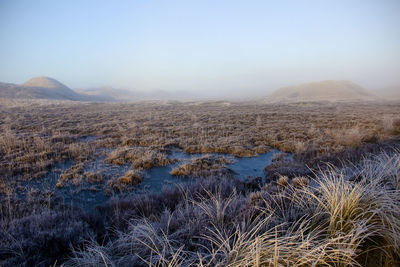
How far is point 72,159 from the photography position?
8562 mm

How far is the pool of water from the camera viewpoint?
18.0 ft

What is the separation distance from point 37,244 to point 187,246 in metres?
2.32

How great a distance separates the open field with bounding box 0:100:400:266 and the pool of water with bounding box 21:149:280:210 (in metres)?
0.09

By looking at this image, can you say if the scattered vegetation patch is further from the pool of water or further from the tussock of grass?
the tussock of grass

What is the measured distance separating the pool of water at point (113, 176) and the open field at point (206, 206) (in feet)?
0.31

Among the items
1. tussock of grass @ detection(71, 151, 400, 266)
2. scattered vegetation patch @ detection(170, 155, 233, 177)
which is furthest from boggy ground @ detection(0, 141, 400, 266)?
scattered vegetation patch @ detection(170, 155, 233, 177)

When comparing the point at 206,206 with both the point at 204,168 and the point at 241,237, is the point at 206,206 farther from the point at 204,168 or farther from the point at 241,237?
the point at 204,168

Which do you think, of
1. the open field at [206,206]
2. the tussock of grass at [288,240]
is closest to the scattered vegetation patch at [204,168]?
the open field at [206,206]

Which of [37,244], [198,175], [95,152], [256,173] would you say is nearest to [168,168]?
[198,175]

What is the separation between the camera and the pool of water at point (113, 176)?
5.50 m

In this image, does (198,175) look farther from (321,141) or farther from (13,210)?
(321,141)

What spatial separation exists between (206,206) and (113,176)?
4.80 meters

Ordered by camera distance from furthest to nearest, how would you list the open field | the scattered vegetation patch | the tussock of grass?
the scattered vegetation patch → the open field → the tussock of grass

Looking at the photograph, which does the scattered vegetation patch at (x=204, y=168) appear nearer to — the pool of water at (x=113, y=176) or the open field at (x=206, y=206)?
the open field at (x=206, y=206)
